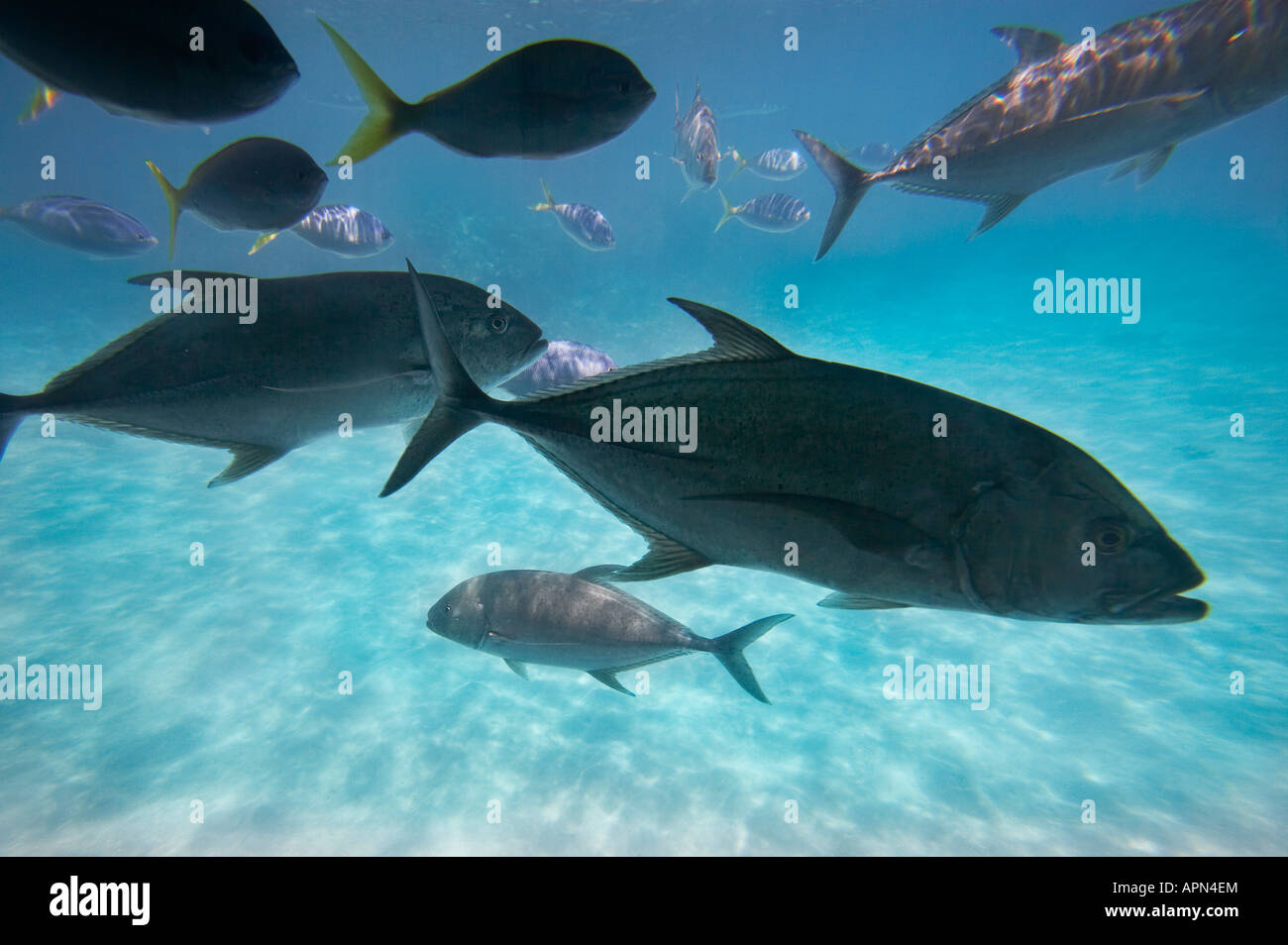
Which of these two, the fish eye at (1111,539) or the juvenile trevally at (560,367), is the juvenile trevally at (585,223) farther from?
the fish eye at (1111,539)

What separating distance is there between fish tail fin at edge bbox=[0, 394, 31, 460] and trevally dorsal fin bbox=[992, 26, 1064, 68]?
4439mm

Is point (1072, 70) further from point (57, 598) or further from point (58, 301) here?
point (58, 301)

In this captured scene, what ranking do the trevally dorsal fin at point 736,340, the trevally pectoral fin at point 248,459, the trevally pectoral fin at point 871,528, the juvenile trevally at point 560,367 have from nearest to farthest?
the trevally pectoral fin at point 871,528 → the trevally dorsal fin at point 736,340 → the trevally pectoral fin at point 248,459 → the juvenile trevally at point 560,367

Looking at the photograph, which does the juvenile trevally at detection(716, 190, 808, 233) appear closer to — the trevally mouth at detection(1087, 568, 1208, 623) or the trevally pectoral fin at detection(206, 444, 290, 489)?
the trevally pectoral fin at detection(206, 444, 290, 489)

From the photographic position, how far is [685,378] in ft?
5.17

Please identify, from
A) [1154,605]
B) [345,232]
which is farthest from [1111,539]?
[345,232]

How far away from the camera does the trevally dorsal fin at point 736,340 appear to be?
63.0 inches

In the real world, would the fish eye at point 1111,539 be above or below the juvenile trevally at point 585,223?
below

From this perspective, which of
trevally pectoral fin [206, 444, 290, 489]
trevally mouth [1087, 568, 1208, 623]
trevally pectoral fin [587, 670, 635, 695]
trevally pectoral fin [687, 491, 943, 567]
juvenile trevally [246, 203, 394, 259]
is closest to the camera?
trevally mouth [1087, 568, 1208, 623]

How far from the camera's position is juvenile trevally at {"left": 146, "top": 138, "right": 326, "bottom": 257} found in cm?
268

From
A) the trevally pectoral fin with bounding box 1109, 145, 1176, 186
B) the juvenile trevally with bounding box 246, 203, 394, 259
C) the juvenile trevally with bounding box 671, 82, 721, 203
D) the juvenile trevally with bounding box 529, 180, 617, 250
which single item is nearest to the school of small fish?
the trevally pectoral fin with bounding box 1109, 145, 1176, 186

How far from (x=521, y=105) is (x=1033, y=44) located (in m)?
2.88

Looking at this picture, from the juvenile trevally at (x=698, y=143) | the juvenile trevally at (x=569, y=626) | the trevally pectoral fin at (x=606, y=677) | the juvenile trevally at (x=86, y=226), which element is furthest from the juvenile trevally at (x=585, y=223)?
the trevally pectoral fin at (x=606, y=677)
